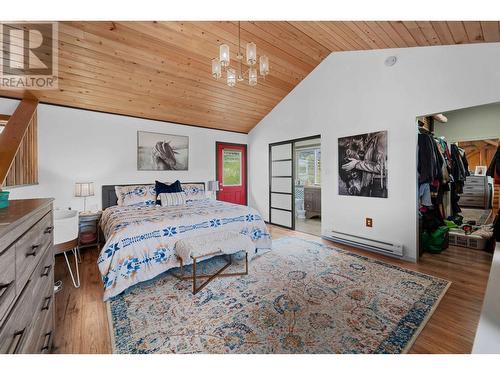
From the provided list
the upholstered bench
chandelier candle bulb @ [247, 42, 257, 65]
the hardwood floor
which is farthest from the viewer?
the upholstered bench

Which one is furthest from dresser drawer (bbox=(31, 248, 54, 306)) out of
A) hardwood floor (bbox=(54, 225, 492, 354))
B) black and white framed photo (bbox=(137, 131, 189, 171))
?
black and white framed photo (bbox=(137, 131, 189, 171))

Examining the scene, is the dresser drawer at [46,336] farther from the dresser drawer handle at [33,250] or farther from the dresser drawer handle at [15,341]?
the dresser drawer handle at [33,250]

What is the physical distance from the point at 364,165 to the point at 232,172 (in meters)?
3.04

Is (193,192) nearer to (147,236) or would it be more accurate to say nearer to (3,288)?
(147,236)

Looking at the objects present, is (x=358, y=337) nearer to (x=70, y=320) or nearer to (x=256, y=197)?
(x=70, y=320)

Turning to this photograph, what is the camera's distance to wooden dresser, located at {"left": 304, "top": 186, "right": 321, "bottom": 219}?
5785mm

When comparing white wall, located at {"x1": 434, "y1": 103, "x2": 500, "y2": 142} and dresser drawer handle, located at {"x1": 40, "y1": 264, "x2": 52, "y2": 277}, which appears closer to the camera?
dresser drawer handle, located at {"x1": 40, "y1": 264, "x2": 52, "y2": 277}

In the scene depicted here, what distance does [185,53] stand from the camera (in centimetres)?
304

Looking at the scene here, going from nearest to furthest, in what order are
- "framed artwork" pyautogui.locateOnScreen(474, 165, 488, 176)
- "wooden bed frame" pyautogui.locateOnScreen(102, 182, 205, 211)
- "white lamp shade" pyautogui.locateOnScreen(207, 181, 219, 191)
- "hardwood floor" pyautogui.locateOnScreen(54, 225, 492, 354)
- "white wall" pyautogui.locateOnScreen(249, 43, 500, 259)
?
"hardwood floor" pyautogui.locateOnScreen(54, 225, 492, 354), "white wall" pyautogui.locateOnScreen(249, 43, 500, 259), "wooden bed frame" pyautogui.locateOnScreen(102, 182, 205, 211), "white lamp shade" pyautogui.locateOnScreen(207, 181, 219, 191), "framed artwork" pyautogui.locateOnScreen(474, 165, 488, 176)

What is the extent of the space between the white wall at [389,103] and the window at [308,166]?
78.1 inches

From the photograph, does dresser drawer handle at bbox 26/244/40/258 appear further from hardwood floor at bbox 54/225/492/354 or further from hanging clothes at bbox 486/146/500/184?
hanging clothes at bbox 486/146/500/184

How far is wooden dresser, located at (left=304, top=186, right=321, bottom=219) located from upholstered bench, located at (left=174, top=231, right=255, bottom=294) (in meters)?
3.61

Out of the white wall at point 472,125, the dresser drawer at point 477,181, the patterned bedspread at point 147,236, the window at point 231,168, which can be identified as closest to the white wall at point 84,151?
the patterned bedspread at point 147,236

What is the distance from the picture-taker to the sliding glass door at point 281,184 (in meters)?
4.81
